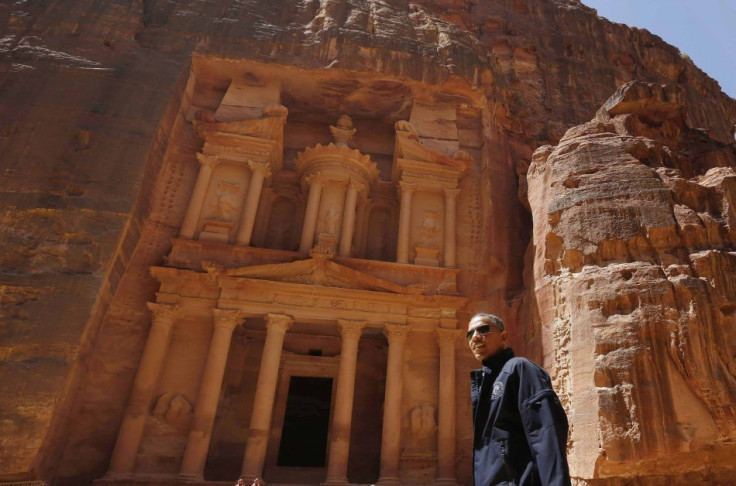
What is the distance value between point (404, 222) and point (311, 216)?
2.83 meters

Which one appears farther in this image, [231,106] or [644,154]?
[231,106]

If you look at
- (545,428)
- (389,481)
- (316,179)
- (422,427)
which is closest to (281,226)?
(316,179)

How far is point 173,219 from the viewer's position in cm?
1409

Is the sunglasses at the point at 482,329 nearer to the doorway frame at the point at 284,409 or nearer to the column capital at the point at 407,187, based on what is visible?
the doorway frame at the point at 284,409

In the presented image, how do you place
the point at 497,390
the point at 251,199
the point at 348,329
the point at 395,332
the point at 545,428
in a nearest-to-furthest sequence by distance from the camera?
the point at 545,428 → the point at 497,390 → the point at 348,329 → the point at 395,332 → the point at 251,199

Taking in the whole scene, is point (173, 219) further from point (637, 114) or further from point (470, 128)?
point (637, 114)

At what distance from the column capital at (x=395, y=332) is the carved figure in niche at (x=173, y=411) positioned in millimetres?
5203

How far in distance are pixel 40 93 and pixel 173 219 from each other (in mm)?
4651

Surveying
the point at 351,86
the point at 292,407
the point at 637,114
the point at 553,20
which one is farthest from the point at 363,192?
the point at 553,20

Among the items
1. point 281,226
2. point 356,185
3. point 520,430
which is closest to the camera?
point 520,430

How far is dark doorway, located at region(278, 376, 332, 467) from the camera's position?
13227 mm

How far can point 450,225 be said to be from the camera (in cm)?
1490

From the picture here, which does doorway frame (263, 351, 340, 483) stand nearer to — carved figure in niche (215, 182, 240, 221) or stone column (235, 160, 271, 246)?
stone column (235, 160, 271, 246)

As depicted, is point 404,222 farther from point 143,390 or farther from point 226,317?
point 143,390
